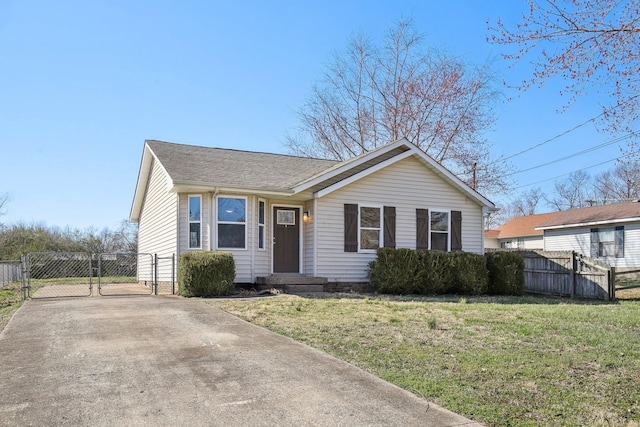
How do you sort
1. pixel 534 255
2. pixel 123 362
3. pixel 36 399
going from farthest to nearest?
1. pixel 534 255
2. pixel 123 362
3. pixel 36 399

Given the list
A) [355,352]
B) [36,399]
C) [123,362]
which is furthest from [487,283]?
[36,399]

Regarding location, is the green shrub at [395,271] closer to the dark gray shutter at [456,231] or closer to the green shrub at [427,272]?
the green shrub at [427,272]

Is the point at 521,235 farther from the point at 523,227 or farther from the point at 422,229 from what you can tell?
the point at 422,229

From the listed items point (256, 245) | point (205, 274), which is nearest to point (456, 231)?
point (256, 245)

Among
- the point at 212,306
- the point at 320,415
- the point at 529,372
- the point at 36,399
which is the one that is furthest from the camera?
the point at 212,306

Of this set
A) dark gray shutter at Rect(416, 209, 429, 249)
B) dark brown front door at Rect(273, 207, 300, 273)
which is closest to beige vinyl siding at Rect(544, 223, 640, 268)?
dark gray shutter at Rect(416, 209, 429, 249)

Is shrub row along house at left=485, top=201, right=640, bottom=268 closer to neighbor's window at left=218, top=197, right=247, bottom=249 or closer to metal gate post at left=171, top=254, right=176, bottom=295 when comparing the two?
neighbor's window at left=218, top=197, right=247, bottom=249

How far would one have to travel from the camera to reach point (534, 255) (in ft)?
53.2

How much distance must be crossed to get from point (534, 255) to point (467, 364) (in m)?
12.2

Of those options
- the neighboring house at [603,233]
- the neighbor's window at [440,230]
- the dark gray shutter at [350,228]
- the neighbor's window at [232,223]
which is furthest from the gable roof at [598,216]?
the neighbor's window at [232,223]

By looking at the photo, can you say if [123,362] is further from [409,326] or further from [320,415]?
[409,326]

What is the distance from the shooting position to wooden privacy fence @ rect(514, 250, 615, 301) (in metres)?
13.7

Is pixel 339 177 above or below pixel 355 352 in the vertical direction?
above

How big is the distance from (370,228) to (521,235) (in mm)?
24440
